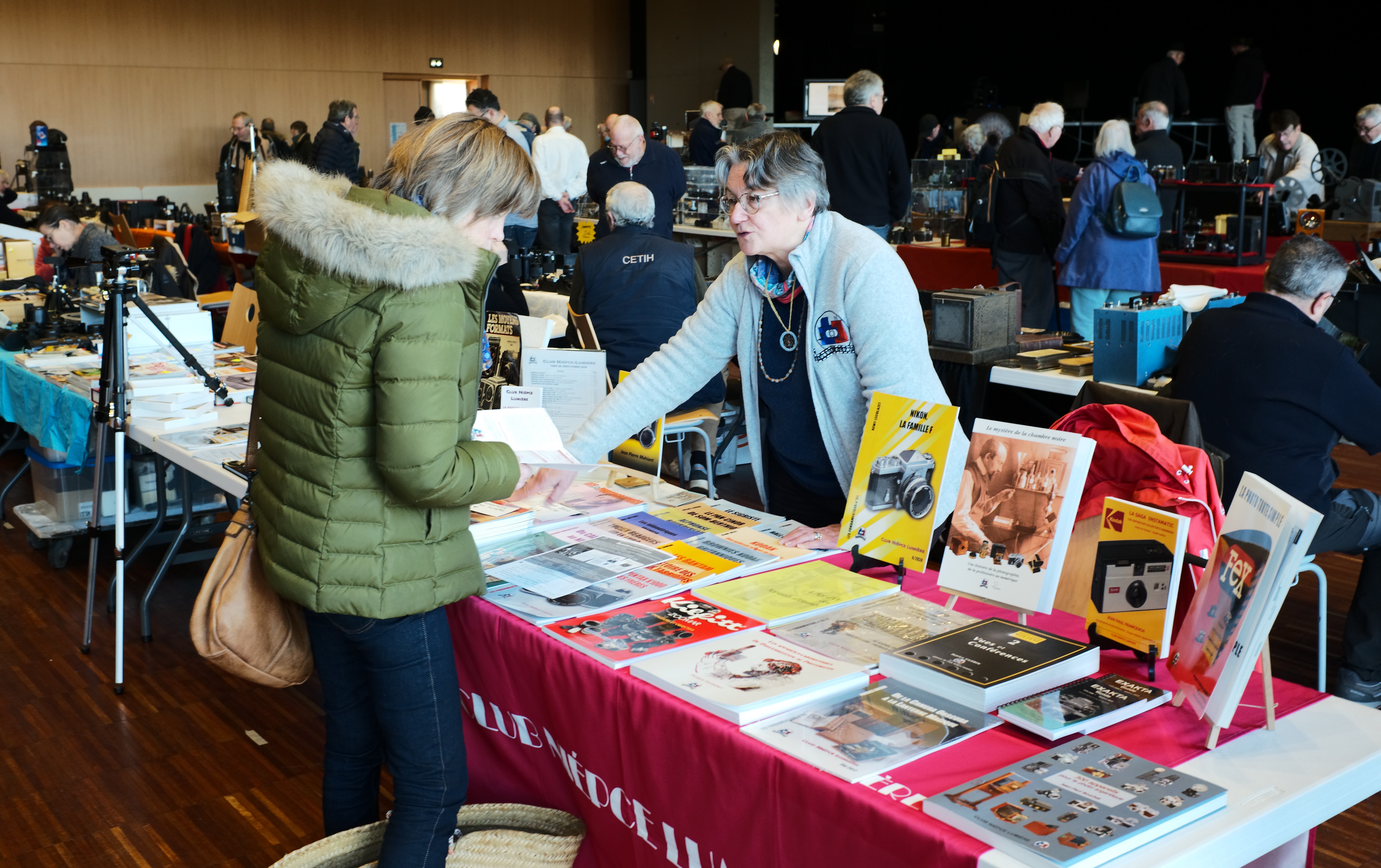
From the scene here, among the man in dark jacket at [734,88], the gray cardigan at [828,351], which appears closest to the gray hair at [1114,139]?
the gray cardigan at [828,351]

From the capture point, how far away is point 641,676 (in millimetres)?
1536

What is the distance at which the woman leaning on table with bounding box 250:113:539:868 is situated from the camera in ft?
4.75

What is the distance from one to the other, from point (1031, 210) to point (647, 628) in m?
4.92

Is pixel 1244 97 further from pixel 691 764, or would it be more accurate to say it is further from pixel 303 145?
pixel 691 764

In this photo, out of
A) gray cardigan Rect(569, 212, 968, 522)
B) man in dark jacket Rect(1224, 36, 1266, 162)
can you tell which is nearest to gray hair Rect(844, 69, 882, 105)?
gray cardigan Rect(569, 212, 968, 522)

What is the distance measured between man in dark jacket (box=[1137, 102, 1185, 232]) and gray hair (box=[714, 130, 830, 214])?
196 inches

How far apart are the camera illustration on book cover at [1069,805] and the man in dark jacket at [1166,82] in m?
10.5

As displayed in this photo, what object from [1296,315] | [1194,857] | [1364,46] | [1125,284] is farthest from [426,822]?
[1364,46]

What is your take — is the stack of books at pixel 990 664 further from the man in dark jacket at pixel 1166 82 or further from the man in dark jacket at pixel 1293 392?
the man in dark jacket at pixel 1166 82

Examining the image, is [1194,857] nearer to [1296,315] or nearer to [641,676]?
[641,676]

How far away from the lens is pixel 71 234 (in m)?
5.75

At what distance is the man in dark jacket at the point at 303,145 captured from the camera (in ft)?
32.7

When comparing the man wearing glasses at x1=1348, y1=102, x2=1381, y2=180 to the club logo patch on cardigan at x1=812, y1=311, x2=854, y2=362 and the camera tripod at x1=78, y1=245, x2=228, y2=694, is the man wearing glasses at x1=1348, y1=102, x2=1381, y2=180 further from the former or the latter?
the camera tripod at x1=78, y1=245, x2=228, y2=694

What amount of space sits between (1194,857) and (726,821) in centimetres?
54
